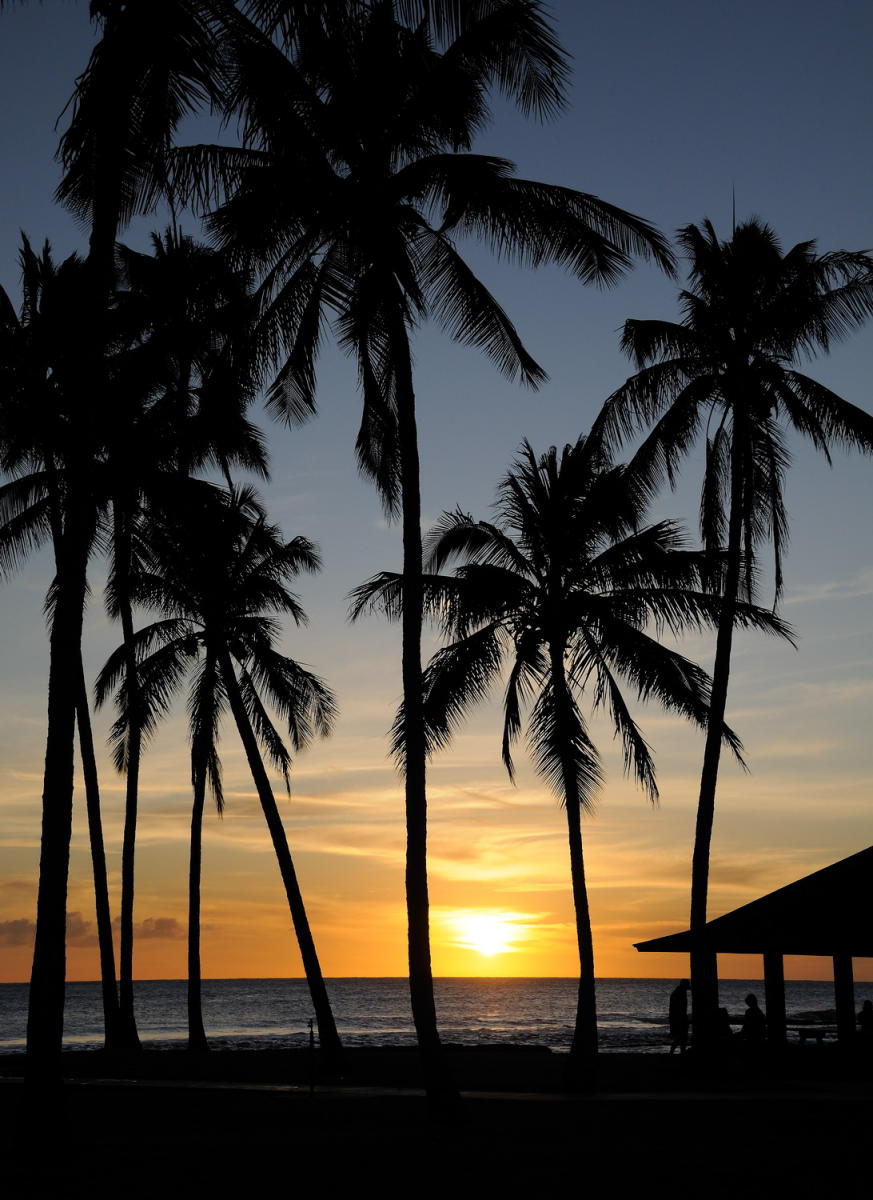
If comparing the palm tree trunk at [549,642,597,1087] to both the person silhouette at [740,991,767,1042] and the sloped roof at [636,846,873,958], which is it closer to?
the sloped roof at [636,846,873,958]

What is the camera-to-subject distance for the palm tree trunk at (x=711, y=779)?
22266 mm

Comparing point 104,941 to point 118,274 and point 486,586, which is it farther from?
point 118,274

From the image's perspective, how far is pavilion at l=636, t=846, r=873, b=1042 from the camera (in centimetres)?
1998

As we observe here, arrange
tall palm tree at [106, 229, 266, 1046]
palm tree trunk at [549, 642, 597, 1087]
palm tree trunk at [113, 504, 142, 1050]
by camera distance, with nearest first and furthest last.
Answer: tall palm tree at [106, 229, 266, 1046], palm tree trunk at [549, 642, 597, 1087], palm tree trunk at [113, 504, 142, 1050]

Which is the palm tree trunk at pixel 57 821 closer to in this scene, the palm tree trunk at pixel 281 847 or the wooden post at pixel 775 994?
the palm tree trunk at pixel 281 847

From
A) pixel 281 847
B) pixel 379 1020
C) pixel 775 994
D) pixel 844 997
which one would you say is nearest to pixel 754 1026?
pixel 775 994

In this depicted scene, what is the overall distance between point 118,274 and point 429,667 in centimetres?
1179

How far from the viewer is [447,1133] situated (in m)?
14.2

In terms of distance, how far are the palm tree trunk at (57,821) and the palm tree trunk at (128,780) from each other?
13144 millimetres

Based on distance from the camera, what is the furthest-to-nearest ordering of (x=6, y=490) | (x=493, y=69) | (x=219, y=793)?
1. (x=219, y=793)
2. (x=6, y=490)
3. (x=493, y=69)

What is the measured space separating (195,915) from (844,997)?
15.5 m

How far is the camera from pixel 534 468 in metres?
23.7

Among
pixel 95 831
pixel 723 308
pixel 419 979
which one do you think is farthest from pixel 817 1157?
pixel 95 831

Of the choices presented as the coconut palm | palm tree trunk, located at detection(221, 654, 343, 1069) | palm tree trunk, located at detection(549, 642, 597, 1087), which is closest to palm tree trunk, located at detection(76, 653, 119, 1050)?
the coconut palm
